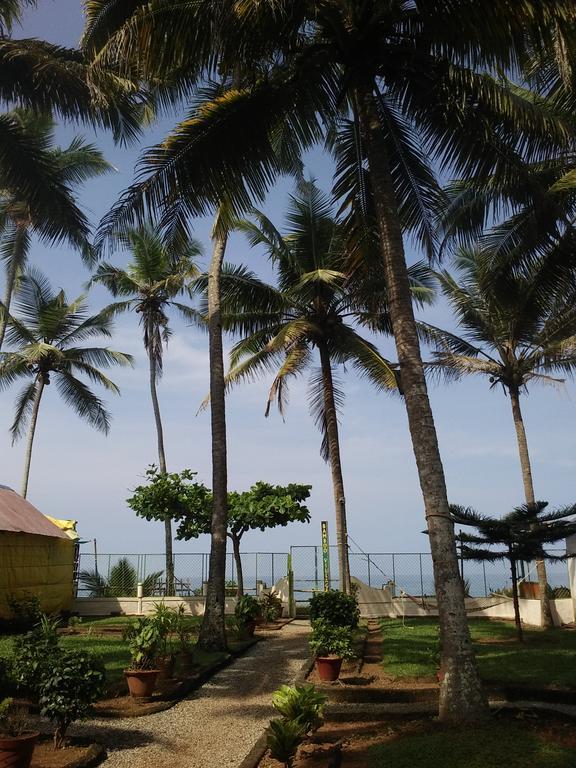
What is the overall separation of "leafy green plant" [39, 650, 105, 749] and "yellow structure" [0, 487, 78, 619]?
10742 mm

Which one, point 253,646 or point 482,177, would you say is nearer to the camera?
point 482,177

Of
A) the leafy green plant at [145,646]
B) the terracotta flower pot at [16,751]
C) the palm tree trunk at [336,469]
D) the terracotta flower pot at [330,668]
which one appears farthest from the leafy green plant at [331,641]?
the palm tree trunk at [336,469]

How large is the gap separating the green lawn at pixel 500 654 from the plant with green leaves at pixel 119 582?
32.3ft

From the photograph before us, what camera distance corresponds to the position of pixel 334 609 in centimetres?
1225

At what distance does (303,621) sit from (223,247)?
39.9 feet

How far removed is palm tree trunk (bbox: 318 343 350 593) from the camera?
18.2 metres

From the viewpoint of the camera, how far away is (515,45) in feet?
29.4

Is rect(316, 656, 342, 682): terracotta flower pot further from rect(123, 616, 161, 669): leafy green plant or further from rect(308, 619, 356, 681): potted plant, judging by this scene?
rect(123, 616, 161, 669): leafy green plant

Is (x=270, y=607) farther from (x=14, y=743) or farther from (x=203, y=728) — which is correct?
(x=14, y=743)

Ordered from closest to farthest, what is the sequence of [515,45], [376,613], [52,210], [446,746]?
1. [446,746]
2. [515,45]
3. [52,210]
4. [376,613]

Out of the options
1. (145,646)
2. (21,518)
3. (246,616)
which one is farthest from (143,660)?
(21,518)

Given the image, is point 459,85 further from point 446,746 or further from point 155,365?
point 155,365

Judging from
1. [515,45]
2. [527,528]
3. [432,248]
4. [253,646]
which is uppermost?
[515,45]

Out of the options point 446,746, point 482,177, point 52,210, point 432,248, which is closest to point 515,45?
point 482,177
